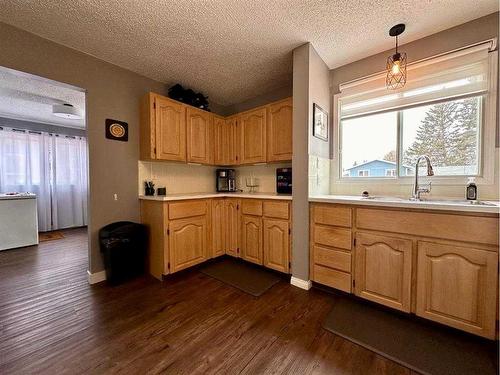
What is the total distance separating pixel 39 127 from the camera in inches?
179

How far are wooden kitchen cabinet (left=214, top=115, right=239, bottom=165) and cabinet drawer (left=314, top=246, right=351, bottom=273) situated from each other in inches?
68.9

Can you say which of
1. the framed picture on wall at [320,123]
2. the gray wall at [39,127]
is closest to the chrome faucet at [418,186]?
the framed picture on wall at [320,123]

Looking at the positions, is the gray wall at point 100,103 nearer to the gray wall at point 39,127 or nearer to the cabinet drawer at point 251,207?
the cabinet drawer at point 251,207

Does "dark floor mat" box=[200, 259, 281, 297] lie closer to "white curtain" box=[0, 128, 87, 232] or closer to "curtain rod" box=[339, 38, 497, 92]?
"curtain rod" box=[339, 38, 497, 92]

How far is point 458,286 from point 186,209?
2.45 metres

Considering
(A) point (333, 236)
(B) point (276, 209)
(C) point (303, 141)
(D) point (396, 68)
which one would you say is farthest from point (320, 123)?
(A) point (333, 236)

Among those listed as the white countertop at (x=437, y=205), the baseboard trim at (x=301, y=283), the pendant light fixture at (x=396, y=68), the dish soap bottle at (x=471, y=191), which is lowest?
the baseboard trim at (x=301, y=283)

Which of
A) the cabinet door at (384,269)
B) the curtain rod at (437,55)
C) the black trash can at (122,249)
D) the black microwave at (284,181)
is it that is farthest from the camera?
the black microwave at (284,181)

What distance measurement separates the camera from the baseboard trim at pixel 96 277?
A: 88.6 inches

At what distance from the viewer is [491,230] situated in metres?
1.31

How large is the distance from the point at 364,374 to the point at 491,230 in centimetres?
119

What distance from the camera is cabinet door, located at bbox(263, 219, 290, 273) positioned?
232 cm

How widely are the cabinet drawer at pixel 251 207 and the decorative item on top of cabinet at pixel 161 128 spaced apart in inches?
41.2

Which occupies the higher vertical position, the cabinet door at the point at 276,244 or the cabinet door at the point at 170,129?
the cabinet door at the point at 170,129
